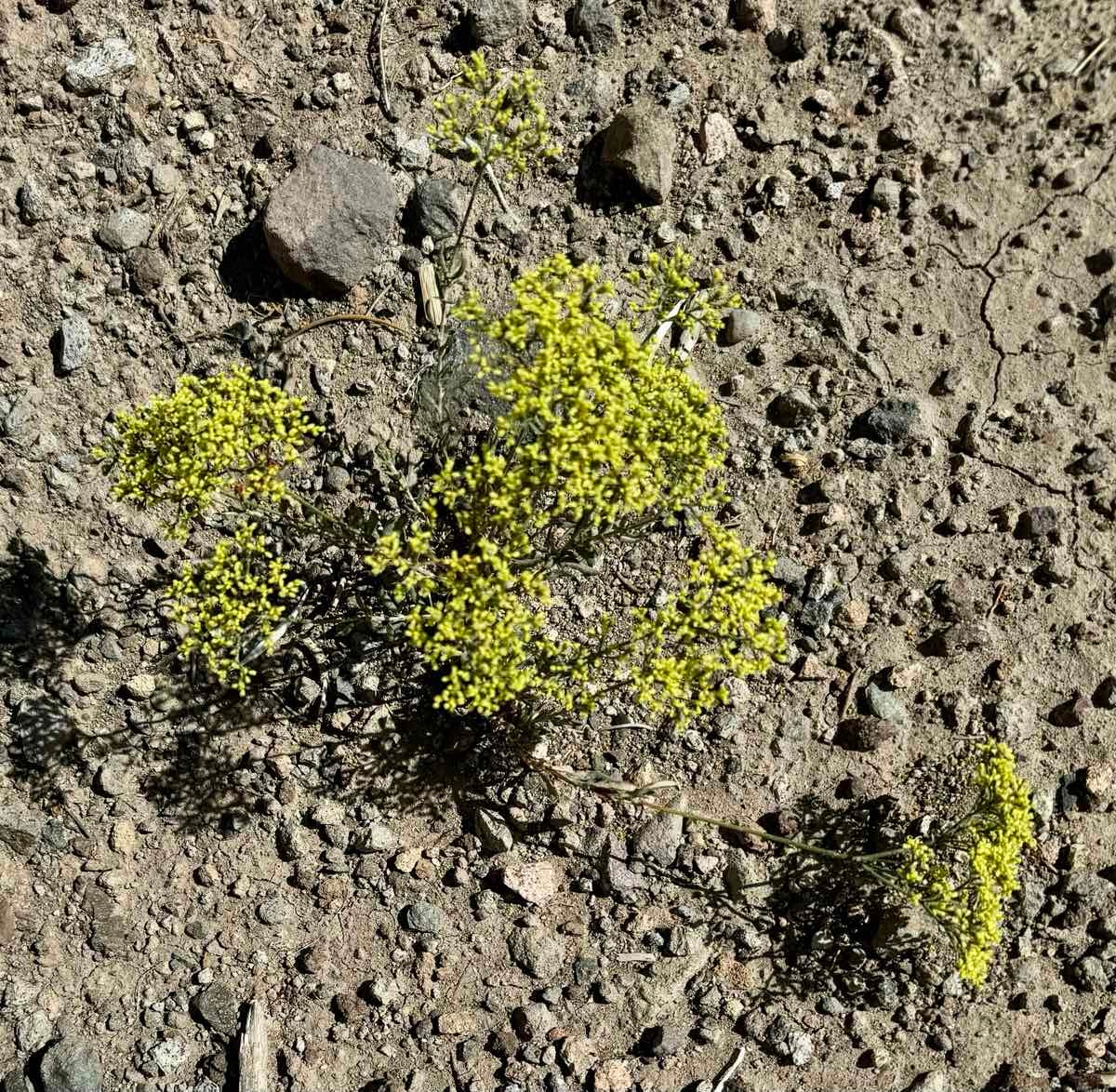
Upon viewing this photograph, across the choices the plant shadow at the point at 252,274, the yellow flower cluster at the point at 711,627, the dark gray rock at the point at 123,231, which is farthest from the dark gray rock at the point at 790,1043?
the dark gray rock at the point at 123,231

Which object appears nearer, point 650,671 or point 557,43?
point 650,671

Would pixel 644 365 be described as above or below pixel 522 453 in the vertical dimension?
above

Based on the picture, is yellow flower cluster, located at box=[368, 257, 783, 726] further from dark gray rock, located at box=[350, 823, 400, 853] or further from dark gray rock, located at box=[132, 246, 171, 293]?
dark gray rock, located at box=[132, 246, 171, 293]

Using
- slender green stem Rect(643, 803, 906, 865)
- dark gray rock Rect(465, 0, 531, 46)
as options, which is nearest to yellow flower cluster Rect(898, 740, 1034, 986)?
slender green stem Rect(643, 803, 906, 865)

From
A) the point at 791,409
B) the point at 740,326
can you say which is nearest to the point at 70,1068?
the point at 791,409

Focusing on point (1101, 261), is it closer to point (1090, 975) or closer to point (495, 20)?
point (495, 20)

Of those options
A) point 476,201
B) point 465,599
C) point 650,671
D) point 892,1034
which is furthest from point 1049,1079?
point 476,201

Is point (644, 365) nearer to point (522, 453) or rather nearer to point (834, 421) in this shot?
point (522, 453)
